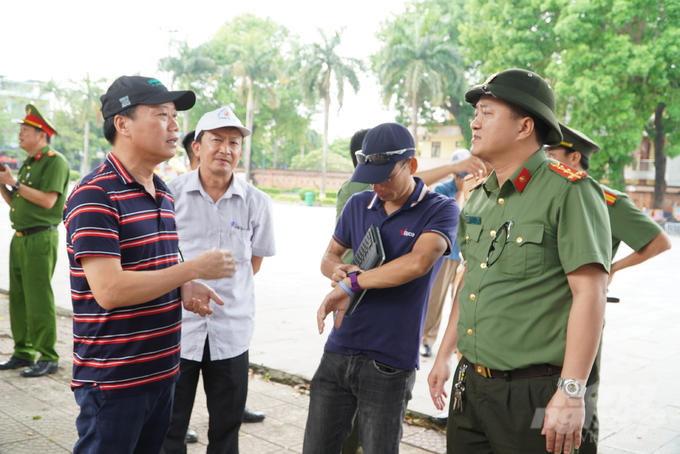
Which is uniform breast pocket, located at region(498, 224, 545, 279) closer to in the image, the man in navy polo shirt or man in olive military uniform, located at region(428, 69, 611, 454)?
man in olive military uniform, located at region(428, 69, 611, 454)

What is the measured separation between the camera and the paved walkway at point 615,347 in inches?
166

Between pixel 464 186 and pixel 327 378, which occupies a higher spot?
pixel 464 186

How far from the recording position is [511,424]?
205cm

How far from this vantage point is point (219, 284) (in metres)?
3.19

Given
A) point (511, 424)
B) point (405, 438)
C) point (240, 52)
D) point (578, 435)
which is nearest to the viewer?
point (578, 435)

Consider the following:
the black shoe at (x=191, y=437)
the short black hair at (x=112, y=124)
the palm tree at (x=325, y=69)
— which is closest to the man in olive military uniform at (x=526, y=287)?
the short black hair at (x=112, y=124)

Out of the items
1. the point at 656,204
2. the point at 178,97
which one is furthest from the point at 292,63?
the point at 178,97

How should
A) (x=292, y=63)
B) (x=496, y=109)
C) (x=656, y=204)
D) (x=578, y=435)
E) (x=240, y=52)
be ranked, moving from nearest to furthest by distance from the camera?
(x=578, y=435) < (x=496, y=109) < (x=656, y=204) < (x=292, y=63) < (x=240, y=52)

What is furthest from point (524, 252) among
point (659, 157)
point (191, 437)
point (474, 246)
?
point (659, 157)

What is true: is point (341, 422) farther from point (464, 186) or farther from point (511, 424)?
point (464, 186)

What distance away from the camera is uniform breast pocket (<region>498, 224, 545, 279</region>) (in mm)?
2021

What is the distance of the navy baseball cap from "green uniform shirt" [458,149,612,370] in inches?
22.2

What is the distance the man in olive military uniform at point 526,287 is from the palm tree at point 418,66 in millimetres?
37506

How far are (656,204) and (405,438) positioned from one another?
99.2ft
